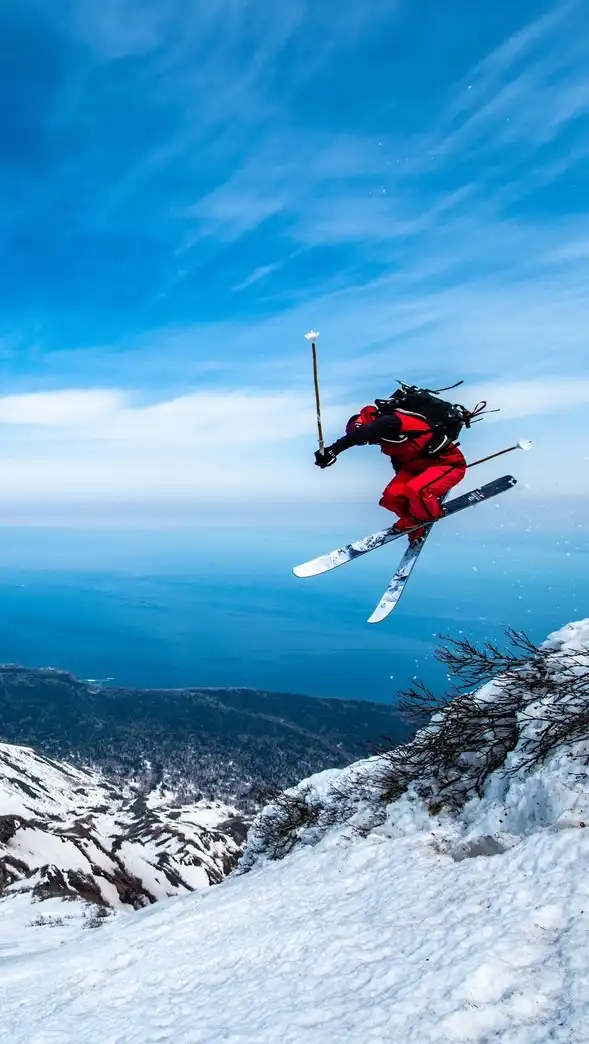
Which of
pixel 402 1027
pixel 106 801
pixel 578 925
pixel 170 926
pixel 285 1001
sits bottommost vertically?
pixel 106 801

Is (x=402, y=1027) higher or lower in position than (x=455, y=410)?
lower

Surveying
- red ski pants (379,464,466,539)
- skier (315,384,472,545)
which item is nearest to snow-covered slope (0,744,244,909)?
red ski pants (379,464,466,539)

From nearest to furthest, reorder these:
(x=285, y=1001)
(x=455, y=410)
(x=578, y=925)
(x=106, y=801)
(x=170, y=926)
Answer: (x=578, y=925) → (x=285, y=1001) → (x=170, y=926) → (x=455, y=410) → (x=106, y=801)

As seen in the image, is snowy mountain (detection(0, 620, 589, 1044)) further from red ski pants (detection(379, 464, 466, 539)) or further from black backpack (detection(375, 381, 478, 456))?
black backpack (detection(375, 381, 478, 456))

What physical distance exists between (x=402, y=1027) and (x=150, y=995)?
12.4 feet

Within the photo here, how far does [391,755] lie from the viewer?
11.2 metres

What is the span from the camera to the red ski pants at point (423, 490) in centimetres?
962

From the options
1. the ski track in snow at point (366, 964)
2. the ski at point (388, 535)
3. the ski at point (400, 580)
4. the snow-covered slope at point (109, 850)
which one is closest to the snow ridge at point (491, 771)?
the ski track in snow at point (366, 964)

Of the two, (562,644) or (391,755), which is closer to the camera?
(562,644)

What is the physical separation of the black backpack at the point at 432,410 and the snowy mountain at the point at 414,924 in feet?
12.2

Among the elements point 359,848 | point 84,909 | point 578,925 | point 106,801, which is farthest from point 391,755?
point 106,801

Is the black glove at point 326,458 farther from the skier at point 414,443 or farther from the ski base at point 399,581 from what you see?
the ski base at point 399,581

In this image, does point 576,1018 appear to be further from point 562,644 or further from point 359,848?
point 562,644

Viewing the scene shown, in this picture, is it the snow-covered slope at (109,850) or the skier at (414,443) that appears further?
the snow-covered slope at (109,850)
